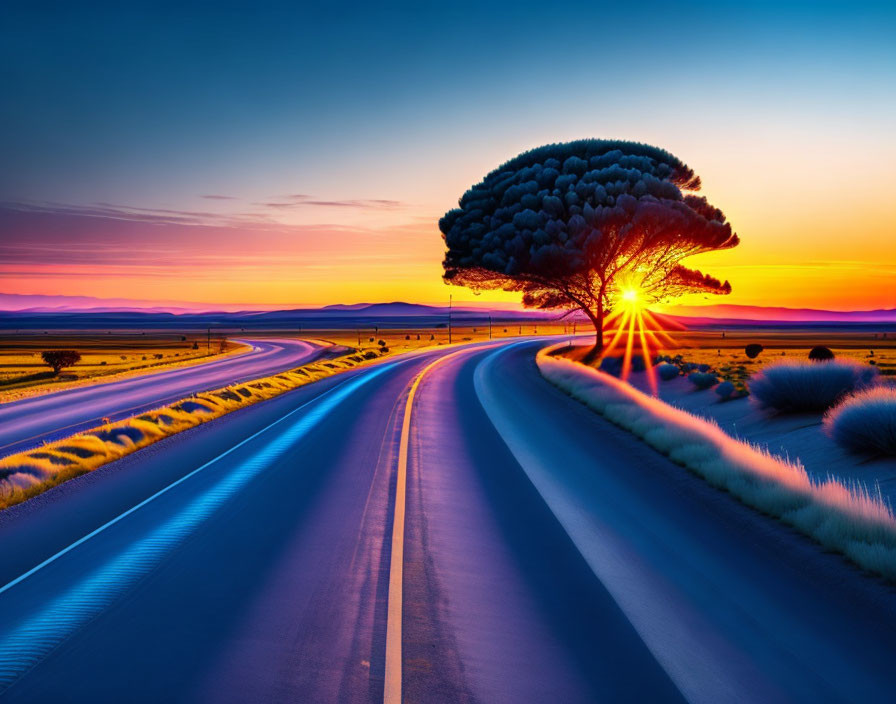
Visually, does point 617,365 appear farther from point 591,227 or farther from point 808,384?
point 808,384

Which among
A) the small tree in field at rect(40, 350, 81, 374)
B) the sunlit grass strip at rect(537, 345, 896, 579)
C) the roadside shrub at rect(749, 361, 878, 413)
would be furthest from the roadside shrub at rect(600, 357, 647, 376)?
the small tree in field at rect(40, 350, 81, 374)

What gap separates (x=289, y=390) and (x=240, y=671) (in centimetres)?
2460

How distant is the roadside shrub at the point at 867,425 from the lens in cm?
1104

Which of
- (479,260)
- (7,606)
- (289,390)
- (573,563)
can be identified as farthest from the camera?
(479,260)

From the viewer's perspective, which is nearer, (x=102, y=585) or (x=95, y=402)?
(x=102, y=585)

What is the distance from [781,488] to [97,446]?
13635 mm

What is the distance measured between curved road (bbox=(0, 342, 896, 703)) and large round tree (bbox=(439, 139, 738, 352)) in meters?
26.1

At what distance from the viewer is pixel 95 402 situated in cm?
2756

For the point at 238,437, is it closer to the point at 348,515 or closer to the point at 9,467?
the point at 9,467

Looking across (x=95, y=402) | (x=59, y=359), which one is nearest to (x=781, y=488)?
(x=95, y=402)

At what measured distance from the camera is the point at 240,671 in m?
4.87

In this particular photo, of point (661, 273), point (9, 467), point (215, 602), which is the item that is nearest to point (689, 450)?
point (215, 602)

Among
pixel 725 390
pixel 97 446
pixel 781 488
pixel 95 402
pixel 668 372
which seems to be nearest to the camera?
pixel 781 488

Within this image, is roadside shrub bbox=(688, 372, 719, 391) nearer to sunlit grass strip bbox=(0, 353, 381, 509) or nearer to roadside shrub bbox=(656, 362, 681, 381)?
roadside shrub bbox=(656, 362, 681, 381)
